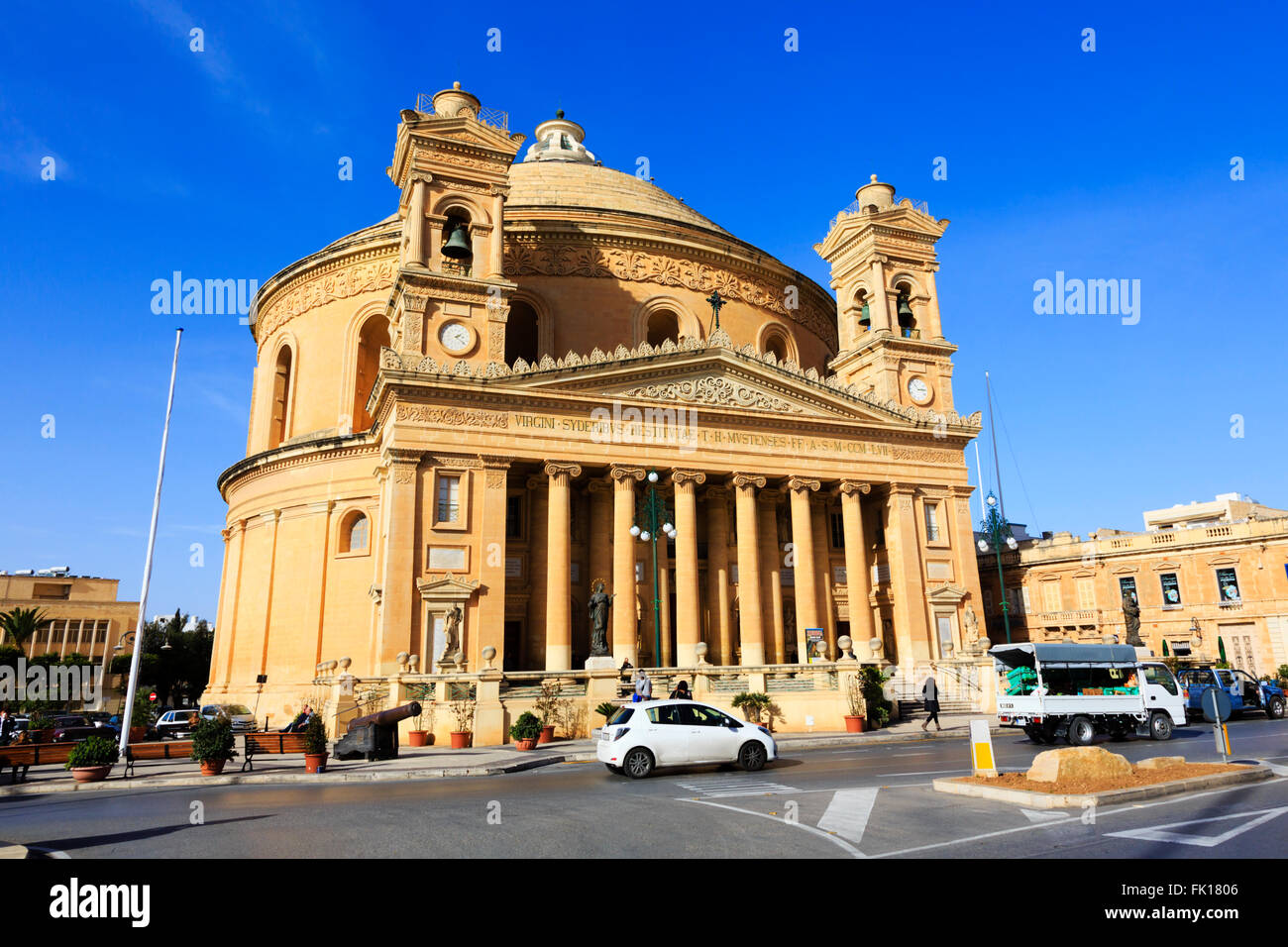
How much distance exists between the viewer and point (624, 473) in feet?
108

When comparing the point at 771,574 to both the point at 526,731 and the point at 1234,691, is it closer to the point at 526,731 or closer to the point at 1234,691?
the point at 526,731

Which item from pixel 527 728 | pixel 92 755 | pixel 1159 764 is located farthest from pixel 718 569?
pixel 92 755

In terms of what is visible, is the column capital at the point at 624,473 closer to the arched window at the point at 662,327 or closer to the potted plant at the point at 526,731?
the arched window at the point at 662,327

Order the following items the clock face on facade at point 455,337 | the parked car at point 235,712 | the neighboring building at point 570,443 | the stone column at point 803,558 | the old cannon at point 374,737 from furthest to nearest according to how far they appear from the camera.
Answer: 1. the parked car at point 235,712
2. the stone column at point 803,558
3. the clock face on facade at point 455,337
4. the neighboring building at point 570,443
5. the old cannon at point 374,737

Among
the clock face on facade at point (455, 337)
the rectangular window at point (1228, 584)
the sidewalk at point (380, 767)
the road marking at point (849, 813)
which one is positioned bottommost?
the sidewalk at point (380, 767)

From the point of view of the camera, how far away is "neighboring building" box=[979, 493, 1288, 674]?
137 feet

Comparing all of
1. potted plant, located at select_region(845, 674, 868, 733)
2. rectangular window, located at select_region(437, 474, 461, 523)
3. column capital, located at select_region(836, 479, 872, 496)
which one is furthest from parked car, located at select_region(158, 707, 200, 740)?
column capital, located at select_region(836, 479, 872, 496)

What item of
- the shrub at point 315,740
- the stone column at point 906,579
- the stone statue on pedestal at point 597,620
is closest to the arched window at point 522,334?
the stone statue on pedestal at point 597,620

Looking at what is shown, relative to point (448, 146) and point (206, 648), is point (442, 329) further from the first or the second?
point (206, 648)

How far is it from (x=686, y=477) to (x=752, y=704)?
10071 millimetres

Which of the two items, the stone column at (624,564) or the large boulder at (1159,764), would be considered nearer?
the large boulder at (1159,764)

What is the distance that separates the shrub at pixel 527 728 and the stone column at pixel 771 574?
14358 mm

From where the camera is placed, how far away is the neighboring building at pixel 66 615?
82.1m
